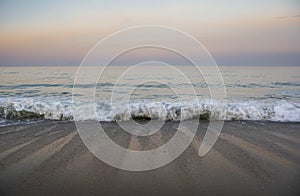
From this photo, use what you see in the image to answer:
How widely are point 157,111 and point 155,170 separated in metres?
4.30

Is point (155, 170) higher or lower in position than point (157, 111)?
lower

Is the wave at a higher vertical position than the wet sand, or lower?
higher

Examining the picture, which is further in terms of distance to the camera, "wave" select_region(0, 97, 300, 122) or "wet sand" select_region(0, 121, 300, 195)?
"wave" select_region(0, 97, 300, 122)

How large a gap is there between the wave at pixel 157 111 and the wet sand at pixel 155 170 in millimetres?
1856

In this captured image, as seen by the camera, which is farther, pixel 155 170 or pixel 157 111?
pixel 157 111

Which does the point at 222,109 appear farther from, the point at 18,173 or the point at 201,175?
the point at 18,173

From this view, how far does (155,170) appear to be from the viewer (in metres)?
3.65

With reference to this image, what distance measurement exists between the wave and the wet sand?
1856mm

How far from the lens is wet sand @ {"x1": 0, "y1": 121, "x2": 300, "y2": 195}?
306 cm

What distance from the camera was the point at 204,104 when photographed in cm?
805

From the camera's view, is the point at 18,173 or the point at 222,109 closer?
the point at 18,173

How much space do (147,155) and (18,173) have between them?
202 cm

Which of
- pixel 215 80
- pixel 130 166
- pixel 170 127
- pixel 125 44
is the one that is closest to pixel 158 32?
pixel 125 44

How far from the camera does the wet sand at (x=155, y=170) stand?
306 cm
